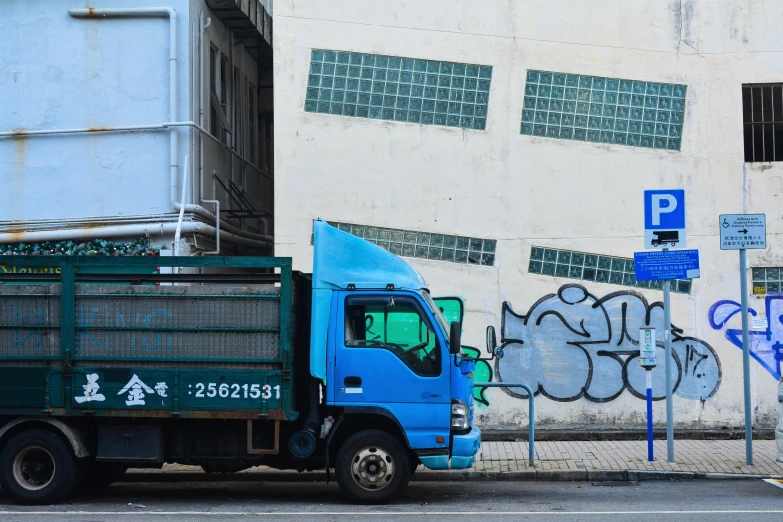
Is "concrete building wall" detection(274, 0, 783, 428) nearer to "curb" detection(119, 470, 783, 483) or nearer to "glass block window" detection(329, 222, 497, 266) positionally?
"glass block window" detection(329, 222, 497, 266)

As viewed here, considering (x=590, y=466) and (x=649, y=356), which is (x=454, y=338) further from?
(x=649, y=356)

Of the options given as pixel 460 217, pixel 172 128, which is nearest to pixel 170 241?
pixel 172 128

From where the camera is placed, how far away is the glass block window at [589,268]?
14500 mm

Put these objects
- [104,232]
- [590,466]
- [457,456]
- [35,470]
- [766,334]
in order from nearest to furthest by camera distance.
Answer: [457,456] → [35,470] → [590,466] → [766,334] → [104,232]

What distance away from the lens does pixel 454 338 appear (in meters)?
9.73

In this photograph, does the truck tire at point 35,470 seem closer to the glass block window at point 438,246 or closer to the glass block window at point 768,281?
the glass block window at point 438,246

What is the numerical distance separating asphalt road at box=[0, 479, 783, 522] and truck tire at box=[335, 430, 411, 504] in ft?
0.56

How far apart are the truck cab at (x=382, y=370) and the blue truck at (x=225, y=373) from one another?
14 millimetres

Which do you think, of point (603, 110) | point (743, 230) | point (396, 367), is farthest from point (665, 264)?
point (396, 367)

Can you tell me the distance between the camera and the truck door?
9.77 meters

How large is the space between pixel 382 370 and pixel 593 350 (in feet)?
18.3

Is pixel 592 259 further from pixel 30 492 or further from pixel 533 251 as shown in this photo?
pixel 30 492

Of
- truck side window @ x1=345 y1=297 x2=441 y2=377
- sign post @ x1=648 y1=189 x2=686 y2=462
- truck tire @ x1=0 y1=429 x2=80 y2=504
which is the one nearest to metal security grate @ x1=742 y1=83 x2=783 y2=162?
sign post @ x1=648 y1=189 x2=686 y2=462

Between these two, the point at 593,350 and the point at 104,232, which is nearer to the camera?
the point at 593,350
